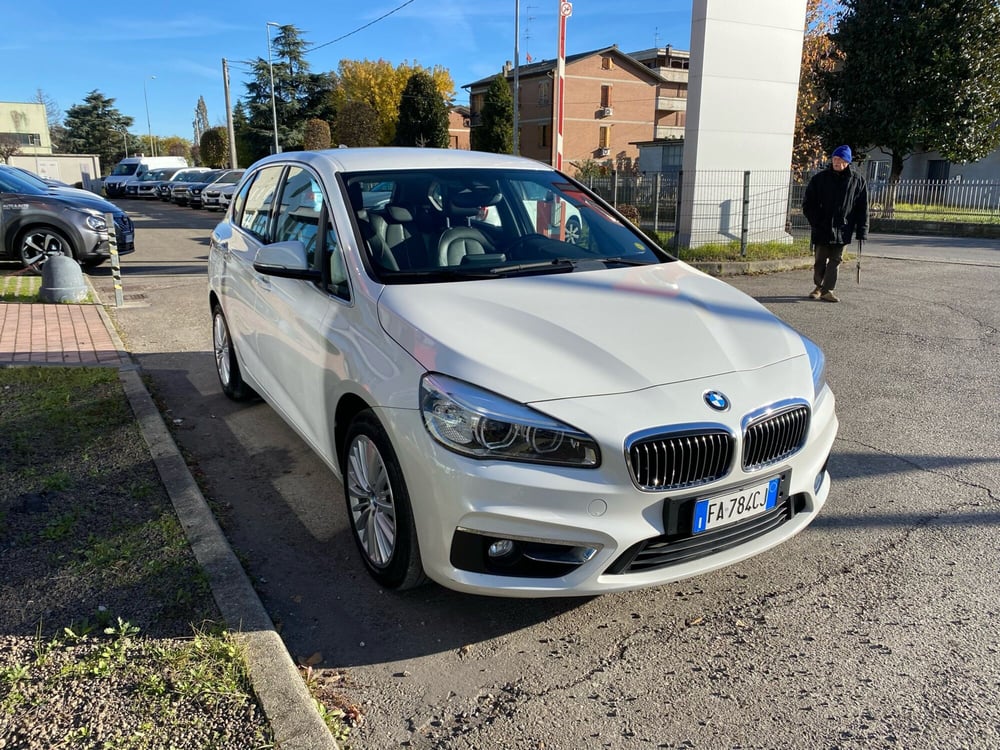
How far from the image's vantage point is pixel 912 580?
3.29m

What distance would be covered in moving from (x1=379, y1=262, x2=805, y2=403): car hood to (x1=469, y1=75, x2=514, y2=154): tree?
49463 millimetres

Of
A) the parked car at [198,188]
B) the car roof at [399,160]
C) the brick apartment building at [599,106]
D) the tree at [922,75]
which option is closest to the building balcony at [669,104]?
the brick apartment building at [599,106]

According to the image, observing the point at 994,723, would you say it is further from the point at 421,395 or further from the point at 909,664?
the point at 421,395

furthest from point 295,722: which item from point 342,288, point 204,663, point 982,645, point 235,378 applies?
point 235,378

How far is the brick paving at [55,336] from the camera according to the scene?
260 inches

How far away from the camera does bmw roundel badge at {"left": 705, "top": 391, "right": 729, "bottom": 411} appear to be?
2.70 m

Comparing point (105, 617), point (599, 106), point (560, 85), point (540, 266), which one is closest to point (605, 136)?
point (599, 106)

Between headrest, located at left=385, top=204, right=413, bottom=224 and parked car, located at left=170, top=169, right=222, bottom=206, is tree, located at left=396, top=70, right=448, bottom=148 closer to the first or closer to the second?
parked car, located at left=170, top=169, right=222, bottom=206

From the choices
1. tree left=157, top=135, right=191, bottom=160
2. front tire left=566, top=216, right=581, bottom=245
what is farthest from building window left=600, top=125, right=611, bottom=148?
tree left=157, top=135, right=191, bottom=160

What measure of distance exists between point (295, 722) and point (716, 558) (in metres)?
1.55

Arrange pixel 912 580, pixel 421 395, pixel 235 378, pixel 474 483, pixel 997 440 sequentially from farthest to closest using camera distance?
1. pixel 235 378
2. pixel 997 440
3. pixel 912 580
4. pixel 421 395
5. pixel 474 483

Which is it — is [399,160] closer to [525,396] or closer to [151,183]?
[525,396]

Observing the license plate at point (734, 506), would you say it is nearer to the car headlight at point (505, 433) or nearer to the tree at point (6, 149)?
the car headlight at point (505, 433)

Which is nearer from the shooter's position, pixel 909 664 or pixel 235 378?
pixel 909 664
